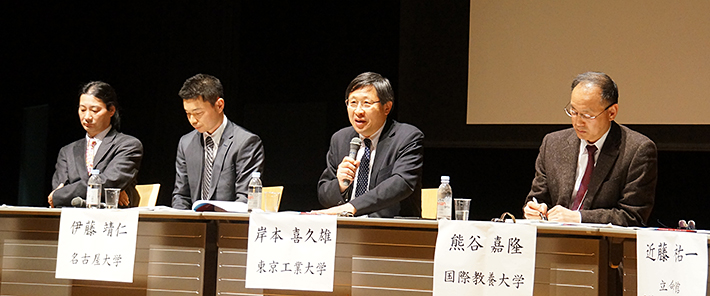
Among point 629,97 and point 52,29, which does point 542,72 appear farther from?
point 52,29

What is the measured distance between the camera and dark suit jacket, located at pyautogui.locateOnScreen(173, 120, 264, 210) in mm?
3074

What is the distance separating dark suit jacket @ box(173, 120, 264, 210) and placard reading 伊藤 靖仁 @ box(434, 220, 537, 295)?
1330mm

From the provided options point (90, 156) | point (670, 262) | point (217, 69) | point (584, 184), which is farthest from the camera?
point (217, 69)

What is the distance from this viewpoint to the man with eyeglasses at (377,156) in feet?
8.88

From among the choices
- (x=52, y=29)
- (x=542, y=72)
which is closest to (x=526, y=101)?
(x=542, y=72)

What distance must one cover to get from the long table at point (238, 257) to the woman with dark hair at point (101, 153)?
923mm

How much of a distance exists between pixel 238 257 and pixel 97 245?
478mm

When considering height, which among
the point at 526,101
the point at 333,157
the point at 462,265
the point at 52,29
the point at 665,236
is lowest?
the point at 462,265

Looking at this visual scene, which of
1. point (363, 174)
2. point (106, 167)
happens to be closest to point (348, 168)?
point (363, 174)

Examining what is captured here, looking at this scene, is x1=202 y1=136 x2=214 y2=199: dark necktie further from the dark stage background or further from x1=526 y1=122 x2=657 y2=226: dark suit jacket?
x1=526 y1=122 x2=657 y2=226: dark suit jacket

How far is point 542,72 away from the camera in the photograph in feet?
13.5

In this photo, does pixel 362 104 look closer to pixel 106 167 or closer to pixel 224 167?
pixel 224 167

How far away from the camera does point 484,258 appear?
1.93 meters

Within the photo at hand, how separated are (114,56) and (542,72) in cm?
293
